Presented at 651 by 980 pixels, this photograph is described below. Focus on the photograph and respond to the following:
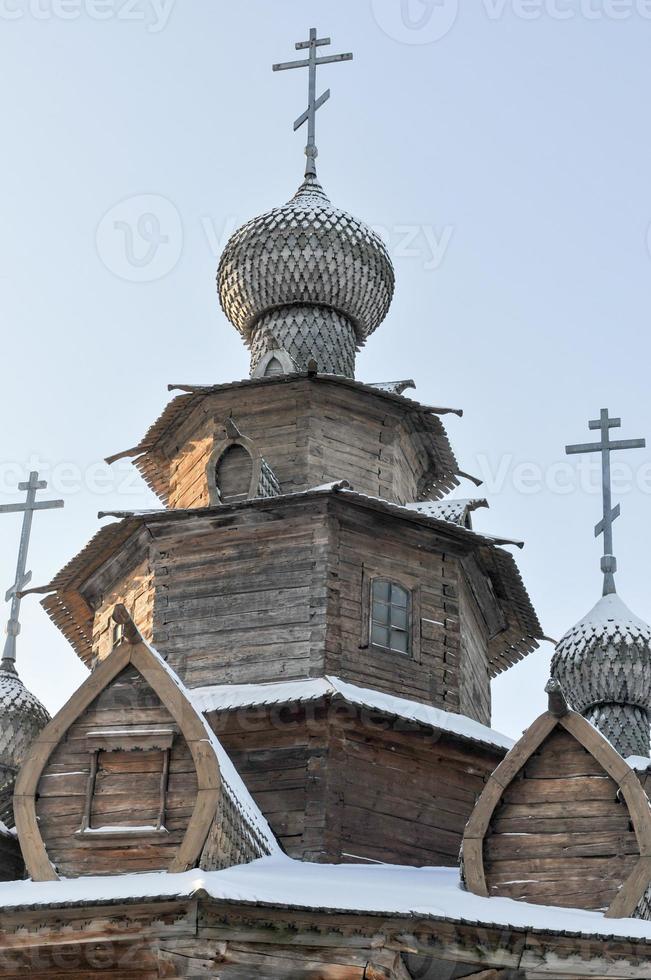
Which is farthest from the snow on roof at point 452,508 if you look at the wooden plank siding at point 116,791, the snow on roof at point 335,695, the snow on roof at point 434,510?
the wooden plank siding at point 116,791

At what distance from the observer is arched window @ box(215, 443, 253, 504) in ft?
56.0

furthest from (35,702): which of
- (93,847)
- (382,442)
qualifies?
(93,847)

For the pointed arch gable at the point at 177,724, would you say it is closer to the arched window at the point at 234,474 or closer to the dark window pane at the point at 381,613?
the dark window pane at the point at 381,613

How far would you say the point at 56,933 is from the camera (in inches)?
506

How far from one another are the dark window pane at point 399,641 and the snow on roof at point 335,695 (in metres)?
0.53

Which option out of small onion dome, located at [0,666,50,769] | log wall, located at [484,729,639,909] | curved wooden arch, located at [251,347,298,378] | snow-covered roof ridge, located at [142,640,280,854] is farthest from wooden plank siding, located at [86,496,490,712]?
small onion dome, located at [0,666,50,769]

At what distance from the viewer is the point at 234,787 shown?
1395cm

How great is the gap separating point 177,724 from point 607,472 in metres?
7.81

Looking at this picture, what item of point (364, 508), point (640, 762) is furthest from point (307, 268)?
point (640, 762)

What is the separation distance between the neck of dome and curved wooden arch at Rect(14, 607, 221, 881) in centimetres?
529

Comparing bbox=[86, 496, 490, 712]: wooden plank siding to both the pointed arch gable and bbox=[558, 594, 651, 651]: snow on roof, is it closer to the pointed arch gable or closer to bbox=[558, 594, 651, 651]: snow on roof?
the pointed arch gable

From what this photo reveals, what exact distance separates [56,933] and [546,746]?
406cm

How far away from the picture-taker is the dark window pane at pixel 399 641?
53.0 ft

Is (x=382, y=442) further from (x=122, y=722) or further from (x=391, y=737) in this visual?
(x=122, y=722)
